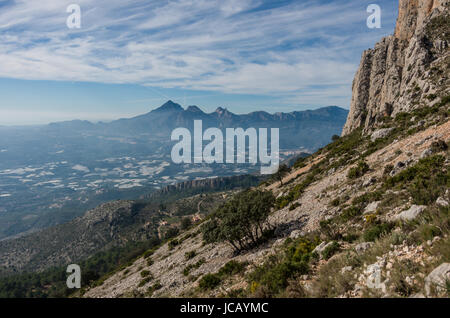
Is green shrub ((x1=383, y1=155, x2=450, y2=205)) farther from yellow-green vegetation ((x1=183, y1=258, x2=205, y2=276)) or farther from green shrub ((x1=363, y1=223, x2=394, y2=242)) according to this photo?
yellow-green vegetation ((x1=183, y1=258, x2=205, y2=276))

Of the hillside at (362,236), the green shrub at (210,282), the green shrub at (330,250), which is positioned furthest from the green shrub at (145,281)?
the green shrub at (330,250)

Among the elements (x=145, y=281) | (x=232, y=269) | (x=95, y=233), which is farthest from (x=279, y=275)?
(x=95, y=233)

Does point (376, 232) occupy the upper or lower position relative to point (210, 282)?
upper

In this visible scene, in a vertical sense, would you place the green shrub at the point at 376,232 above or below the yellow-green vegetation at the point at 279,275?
above

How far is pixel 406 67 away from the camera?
4312 centimetres

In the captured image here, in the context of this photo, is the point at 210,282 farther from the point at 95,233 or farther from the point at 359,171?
the point at 95,233

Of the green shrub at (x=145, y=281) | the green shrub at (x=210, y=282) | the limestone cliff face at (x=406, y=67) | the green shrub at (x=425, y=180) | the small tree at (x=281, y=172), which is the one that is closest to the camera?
the green shrub at (x=425, y=180)

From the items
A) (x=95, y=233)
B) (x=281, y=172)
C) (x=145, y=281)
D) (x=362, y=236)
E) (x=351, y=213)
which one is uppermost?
(x=362, y=236)

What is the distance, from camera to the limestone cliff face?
3572 cm

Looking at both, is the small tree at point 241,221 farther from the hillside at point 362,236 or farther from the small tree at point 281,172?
the small tree at point 281,172

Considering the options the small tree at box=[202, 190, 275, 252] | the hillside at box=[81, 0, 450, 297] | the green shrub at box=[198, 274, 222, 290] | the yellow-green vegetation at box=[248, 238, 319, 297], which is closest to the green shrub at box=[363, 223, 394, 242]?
the hillside at box=[81, 0, 450, 297]

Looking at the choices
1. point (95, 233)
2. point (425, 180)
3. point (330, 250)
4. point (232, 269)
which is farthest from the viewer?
point (95, 233)

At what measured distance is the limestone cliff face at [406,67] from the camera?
1406 inches
